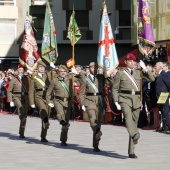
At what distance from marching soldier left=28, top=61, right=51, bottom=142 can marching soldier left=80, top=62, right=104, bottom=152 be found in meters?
2.63

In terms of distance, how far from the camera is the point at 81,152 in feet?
56.7

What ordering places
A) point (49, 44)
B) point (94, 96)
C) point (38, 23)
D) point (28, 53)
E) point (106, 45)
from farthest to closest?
point (38, 23) < point (28, 53) < point (49, 44) < point (106, 45) < point (94, 96)

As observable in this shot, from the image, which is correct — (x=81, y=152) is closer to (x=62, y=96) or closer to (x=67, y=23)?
(x=62, y=96)

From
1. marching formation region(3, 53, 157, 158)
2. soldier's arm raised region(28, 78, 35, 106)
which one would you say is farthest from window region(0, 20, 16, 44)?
soldier's arm raised region(28, 78, 35, 106)

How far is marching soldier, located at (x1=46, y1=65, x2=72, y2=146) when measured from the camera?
62.2ft

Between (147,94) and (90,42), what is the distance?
38698 mm

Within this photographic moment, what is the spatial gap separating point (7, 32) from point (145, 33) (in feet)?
139

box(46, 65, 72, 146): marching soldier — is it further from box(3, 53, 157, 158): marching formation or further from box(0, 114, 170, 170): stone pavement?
box(0, 114, 170, 170): stone pavement

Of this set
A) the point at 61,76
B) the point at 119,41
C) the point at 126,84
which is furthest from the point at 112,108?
the point at 119,41

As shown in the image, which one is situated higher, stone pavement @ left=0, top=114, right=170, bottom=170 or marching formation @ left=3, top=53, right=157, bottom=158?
marching formation @ left=3, top=53, right=157, bottom=158

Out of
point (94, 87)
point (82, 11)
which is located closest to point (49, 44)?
point (94, 87)

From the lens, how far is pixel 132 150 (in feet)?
51.9

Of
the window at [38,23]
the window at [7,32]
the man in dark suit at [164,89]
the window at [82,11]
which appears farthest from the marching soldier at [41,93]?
the window at [7,32]

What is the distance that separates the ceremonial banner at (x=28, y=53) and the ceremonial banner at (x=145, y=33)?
202 inches
